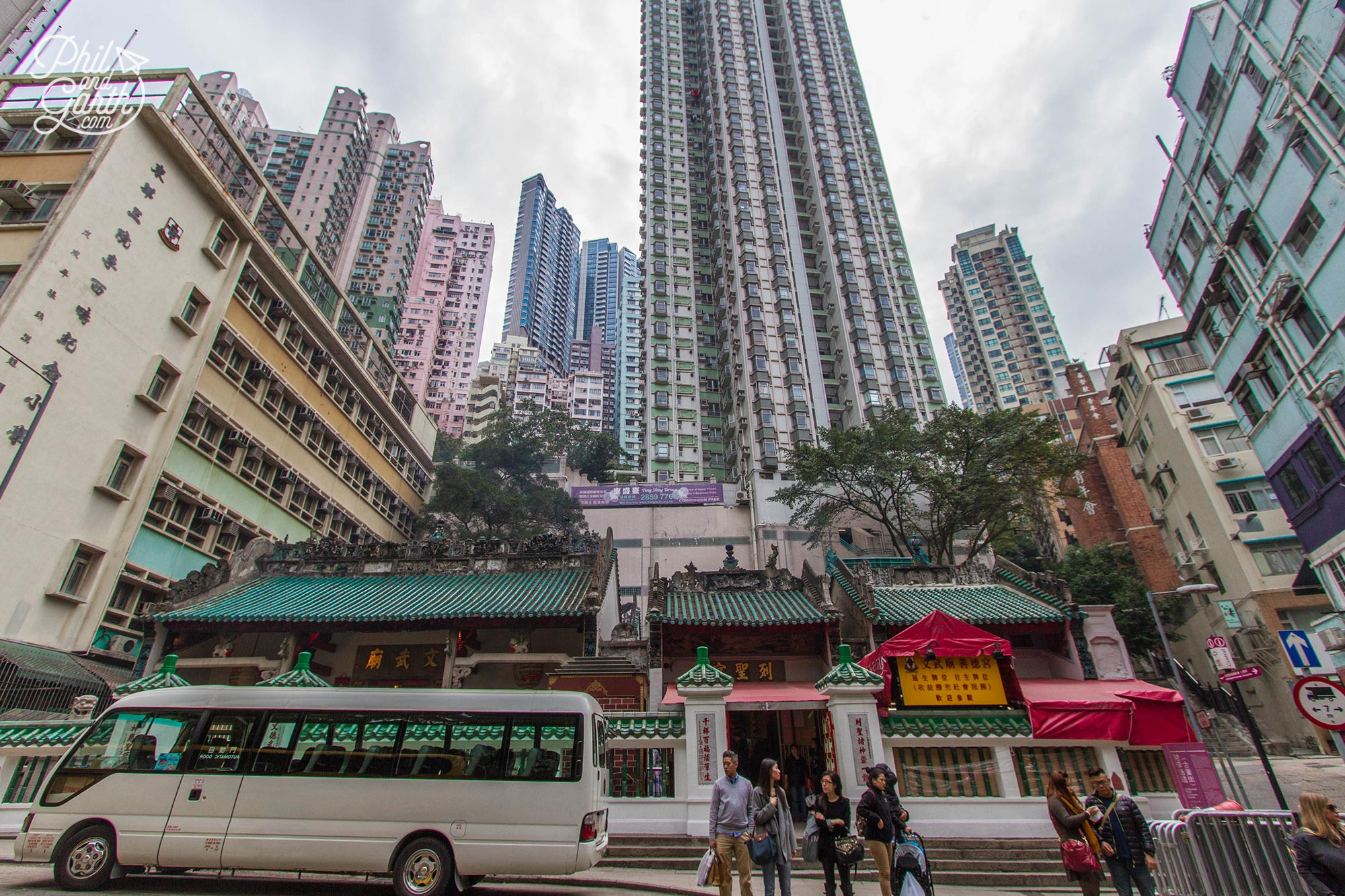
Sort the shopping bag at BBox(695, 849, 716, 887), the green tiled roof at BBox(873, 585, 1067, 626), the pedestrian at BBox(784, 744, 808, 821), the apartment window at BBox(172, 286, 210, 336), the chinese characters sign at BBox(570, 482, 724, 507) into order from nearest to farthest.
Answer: the shopping bag at BBox(695, 849, 716, 887), the pedestrian at BBox(784, 744, 808, 821), the green tiled roof at BBox(873, 585, 1067, 626), the apartment window at BBox(172, 286, 210, 336), the chinese characters sign at BBox(570, 482, 724, 507)

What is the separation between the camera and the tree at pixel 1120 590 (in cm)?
3145

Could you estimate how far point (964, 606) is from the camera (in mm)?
18859

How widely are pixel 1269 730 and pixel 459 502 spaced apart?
144 ft

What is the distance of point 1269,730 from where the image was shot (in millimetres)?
26719

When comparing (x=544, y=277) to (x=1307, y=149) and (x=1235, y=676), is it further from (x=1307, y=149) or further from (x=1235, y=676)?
(x=1235, y=676)

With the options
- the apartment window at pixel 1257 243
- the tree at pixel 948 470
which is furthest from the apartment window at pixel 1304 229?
the tree at pixel 948 470

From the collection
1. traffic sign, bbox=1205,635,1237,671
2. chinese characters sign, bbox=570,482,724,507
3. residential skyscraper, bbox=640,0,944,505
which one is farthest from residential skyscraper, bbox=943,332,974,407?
traffic sign, bbox=1205,635,1237,671

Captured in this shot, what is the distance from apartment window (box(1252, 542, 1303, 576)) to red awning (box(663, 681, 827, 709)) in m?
26.6

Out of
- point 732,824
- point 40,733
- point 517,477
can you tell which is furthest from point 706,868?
point 517,477

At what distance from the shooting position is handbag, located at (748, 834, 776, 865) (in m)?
7.28

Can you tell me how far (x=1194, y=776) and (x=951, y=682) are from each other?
386 cm

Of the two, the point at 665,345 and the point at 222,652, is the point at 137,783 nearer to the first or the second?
the point at 222,652

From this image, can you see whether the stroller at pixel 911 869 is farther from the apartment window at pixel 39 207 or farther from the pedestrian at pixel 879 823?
the apartment window at pixel 39 207

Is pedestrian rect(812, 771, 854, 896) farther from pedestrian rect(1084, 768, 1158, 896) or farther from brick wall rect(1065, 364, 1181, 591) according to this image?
brick wall rect(1065, 364, 1181, 591)
